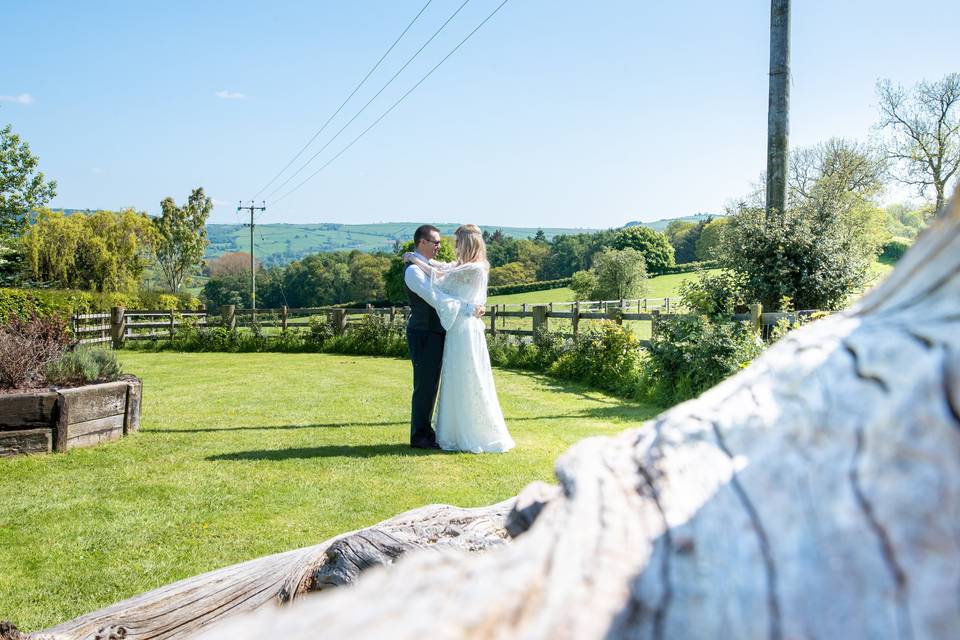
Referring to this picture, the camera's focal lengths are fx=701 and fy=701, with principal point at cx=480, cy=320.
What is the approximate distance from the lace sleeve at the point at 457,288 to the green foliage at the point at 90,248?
44.8 metres

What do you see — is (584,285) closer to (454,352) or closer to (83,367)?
(454,352)

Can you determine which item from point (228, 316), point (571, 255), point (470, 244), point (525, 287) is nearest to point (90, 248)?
point (228, 316)

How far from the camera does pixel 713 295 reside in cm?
1192

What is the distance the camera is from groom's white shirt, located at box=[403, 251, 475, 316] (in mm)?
7703

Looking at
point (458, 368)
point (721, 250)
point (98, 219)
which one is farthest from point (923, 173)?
point (98, 219)

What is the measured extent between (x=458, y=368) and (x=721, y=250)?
6.94 m

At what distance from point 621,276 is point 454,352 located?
47.3m

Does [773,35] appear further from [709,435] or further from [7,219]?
[7,219]

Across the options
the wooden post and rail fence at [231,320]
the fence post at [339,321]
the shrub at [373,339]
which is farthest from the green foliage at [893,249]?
the fence post at [339,321]

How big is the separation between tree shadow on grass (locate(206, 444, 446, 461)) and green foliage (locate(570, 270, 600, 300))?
47756mm

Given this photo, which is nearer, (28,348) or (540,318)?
(28,348)

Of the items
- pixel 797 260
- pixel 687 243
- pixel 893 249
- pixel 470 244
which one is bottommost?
pixel 470 244

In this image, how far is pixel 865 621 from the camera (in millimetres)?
508

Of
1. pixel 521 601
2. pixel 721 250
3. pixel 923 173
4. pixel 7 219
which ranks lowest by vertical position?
pixel 521 601
